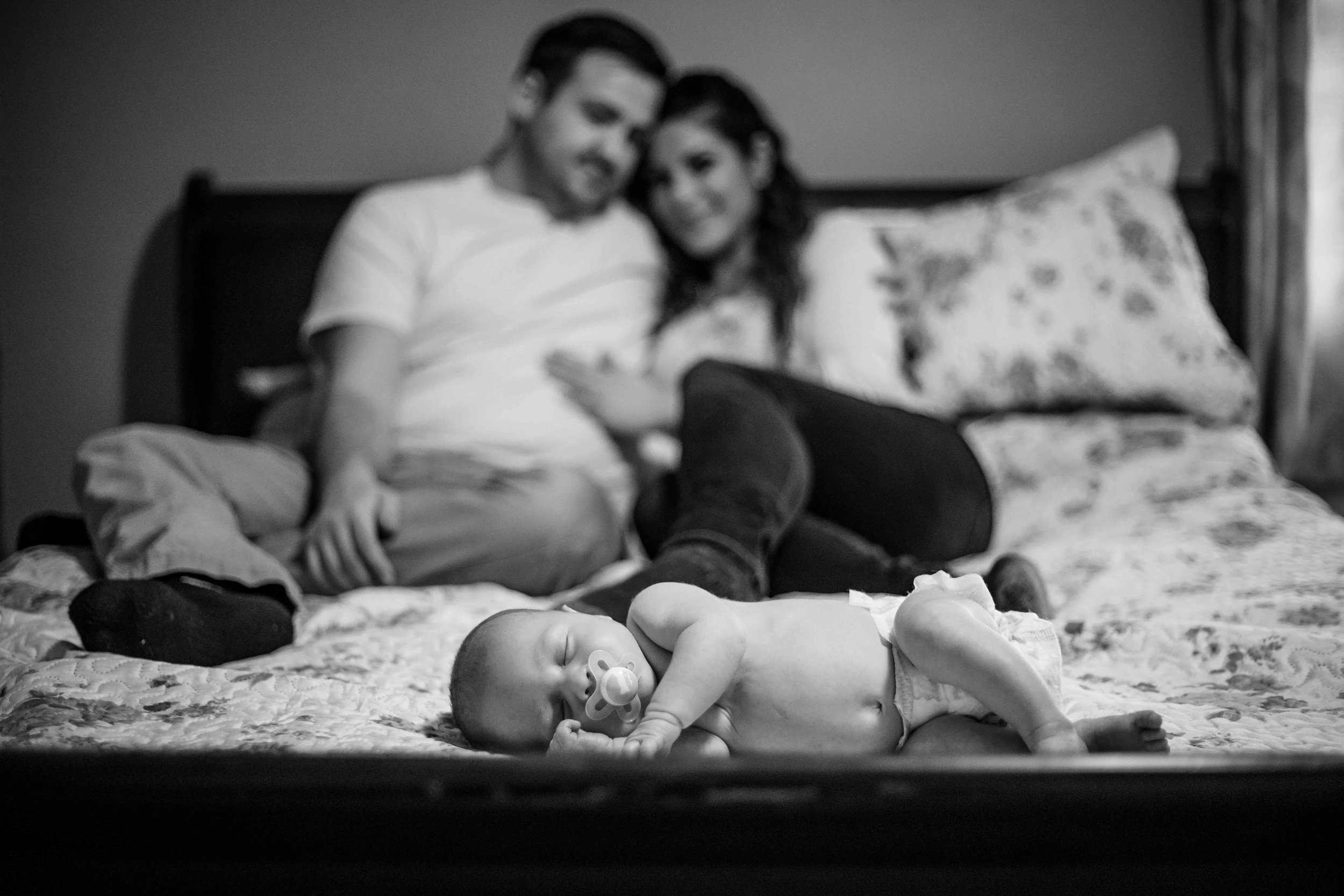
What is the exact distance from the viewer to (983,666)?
0.70m

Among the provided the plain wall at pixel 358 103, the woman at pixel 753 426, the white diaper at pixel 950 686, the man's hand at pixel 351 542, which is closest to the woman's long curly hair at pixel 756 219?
the woman at pixel 753 426

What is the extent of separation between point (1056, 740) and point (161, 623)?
0.76 meters

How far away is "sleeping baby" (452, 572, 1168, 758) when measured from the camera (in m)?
0.73

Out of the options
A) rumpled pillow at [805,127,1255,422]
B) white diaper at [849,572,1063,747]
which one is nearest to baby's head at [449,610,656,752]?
white diaper at [849,572,1063,747]

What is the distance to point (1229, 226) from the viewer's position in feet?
6.79

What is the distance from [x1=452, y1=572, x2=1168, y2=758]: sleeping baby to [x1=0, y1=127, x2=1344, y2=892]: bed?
81 millimetres

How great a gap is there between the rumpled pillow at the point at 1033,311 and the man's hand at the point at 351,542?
70 centimetres

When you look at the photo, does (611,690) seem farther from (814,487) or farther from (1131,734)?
(814,487)

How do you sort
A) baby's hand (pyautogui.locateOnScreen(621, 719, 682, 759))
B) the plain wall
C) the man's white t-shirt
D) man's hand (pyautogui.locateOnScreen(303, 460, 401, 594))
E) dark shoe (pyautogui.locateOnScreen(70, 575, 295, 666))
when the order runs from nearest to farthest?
baby's hand (pyautogui.locateOnScreen(621, 719, 682, 759)) < dark shoe (pyautogui.locateOnScreen(70, 575, 295, 666)) < man's hand (pyautogui.locateOnScreen(303, 460, 401, 594)) < the man's white t-shirt < the plain wall

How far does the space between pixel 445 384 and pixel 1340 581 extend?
121 cm

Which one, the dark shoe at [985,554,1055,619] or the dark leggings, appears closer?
the dark shoe at [985,554,1055,619]

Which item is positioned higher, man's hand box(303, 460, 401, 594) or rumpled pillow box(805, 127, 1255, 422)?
rumpled pillow box(805, 127, 1255, 422)

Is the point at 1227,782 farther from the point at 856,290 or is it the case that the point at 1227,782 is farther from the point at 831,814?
the point at 856,290

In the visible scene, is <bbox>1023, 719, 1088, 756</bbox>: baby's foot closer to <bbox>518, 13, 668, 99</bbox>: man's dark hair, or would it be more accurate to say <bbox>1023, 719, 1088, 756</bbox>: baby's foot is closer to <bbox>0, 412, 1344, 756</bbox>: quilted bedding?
<bbox>0, 412, 1344, 756</bbox>: quilted bedding
